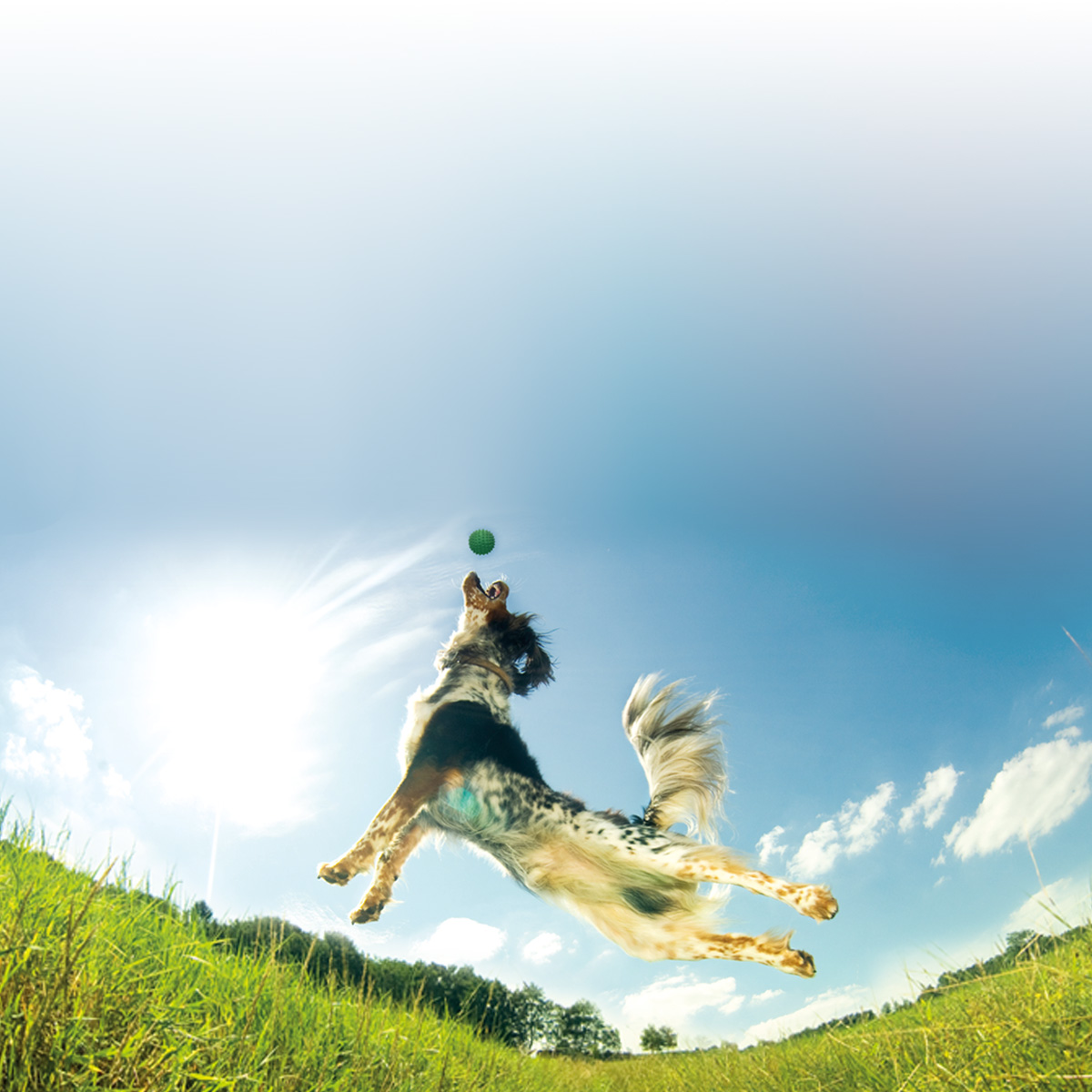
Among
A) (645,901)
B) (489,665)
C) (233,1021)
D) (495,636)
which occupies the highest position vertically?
(495,636)

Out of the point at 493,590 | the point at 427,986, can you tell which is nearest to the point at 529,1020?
the point at 427,986

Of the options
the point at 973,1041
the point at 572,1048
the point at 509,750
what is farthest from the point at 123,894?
the point at 572,1048

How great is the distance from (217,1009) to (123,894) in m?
0.98

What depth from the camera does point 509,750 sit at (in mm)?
5477

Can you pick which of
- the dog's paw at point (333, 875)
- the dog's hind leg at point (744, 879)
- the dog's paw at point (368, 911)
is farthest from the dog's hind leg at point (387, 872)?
the dog's hind leg at point (744, 879)

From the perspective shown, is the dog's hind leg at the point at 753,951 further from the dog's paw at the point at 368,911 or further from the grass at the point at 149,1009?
the dog's paw at the point at 368,911

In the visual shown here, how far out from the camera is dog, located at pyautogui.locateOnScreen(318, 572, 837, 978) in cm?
429

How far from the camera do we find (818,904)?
12.4 feet

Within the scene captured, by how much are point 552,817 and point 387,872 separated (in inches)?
54.3

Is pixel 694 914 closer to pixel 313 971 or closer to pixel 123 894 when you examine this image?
pixel 313 971

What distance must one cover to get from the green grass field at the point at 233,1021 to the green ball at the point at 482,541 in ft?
10.2

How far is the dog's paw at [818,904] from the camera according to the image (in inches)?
148

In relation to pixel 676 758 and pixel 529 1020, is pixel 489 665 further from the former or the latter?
pixel 529 1020

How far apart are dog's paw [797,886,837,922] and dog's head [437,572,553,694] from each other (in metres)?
3.19
